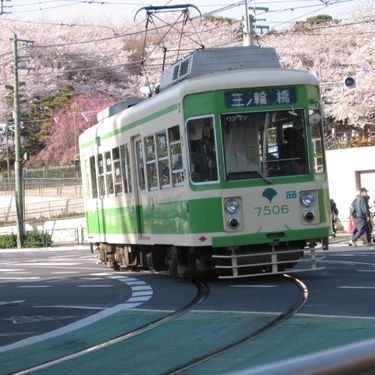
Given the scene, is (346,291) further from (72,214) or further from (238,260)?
(72,214)

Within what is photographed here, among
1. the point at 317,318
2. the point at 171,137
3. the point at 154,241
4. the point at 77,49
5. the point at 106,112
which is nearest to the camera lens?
the point at 317,318

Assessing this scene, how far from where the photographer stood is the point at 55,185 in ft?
195

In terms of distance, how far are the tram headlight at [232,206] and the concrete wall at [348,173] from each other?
2087cm

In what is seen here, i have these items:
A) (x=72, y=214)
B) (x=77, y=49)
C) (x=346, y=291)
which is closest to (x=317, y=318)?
(x=346, y=291)

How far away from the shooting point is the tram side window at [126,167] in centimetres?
1914

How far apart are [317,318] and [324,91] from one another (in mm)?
59101

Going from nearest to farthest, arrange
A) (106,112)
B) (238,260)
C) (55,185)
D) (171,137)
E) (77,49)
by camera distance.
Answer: (238,260) → (171,137) → (106,112) → (55,185) → (77,49)

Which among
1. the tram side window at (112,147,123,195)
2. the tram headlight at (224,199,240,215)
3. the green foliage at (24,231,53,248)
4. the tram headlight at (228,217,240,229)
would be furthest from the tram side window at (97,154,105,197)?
the green foliage at (24,231,53,248)

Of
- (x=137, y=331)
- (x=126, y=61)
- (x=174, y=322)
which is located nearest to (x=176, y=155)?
(x=174, y=322)

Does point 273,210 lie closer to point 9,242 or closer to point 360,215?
point 360,215

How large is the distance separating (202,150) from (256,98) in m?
1.23

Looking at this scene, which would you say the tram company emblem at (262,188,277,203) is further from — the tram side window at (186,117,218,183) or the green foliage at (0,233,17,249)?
the green foliage at (0,233,17,249)

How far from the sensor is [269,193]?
50.3 feet

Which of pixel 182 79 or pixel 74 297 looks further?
pixel 182 79
